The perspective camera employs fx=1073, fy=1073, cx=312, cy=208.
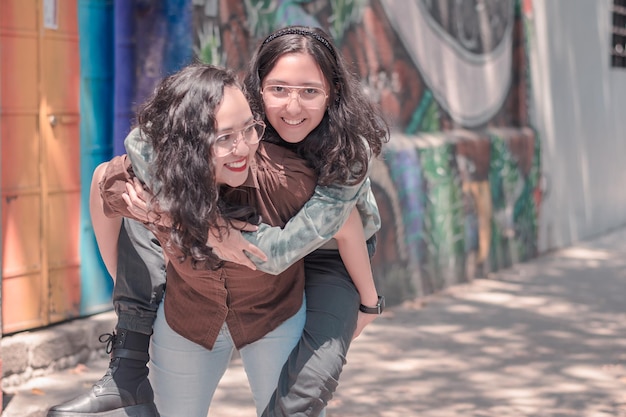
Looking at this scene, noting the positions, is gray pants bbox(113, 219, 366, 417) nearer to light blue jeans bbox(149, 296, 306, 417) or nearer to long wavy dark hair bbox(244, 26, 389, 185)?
light blue jeans bbox(149, 296, 306, 417)

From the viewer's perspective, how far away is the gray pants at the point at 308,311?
299 centimetres

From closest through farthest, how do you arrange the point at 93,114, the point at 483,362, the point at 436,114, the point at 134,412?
the point at 134,412 < the point at 93,114 < the point at 483,362 < the point at 436,114

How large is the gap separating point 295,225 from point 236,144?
0.29m

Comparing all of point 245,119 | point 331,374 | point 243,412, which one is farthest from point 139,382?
point 243,412

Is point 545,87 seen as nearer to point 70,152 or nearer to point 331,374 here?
point 70,152

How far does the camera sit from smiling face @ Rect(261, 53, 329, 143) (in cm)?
306

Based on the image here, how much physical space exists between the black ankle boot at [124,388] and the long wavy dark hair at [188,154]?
58 centimetres

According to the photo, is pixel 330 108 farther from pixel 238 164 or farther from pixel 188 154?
pixel 188 154

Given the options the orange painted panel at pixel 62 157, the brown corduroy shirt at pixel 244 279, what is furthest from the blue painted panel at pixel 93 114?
the brown corduroy shirt at pixel 244 279

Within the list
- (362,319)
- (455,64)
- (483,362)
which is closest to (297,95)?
(362,319)

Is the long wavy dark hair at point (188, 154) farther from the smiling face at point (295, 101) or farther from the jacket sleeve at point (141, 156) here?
the smiling face at point (295, 101)

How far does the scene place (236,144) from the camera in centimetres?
281

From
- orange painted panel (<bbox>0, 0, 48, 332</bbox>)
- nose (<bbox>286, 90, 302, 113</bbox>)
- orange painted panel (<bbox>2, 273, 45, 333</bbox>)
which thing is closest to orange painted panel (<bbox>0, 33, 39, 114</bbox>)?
orange painted panel (<bbox>0, 0, 48, 332</bbox>)

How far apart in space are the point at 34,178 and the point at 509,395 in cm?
275
